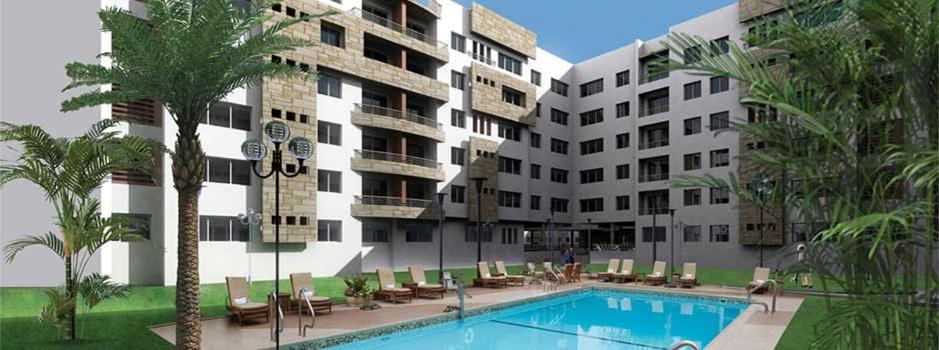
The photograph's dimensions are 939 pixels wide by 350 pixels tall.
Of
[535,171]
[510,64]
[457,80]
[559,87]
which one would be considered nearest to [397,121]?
[457,80]

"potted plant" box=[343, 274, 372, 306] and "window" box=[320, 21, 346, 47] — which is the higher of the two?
"window" box=[320, 21, 346, 47]

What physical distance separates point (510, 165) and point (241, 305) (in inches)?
1227

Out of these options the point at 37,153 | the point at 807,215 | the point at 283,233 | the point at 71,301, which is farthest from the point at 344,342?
the point at 283,233

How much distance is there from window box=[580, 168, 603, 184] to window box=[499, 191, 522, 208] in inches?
333

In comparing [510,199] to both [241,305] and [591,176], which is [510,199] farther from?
[241,305]

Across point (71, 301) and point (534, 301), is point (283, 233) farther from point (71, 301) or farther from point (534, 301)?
point (71, 301)

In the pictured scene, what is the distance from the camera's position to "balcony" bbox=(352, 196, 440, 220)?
31.6 m

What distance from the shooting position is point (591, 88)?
49781mm

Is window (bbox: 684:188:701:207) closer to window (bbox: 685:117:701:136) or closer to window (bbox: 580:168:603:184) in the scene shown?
window (bbox: 685:117:701:136)

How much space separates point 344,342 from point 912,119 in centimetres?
1151

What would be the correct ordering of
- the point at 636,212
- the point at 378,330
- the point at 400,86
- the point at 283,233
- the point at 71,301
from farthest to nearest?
the point at 636,212, the point at 400,86, the point at 283,233, the point at 378,330, the point at 71,301

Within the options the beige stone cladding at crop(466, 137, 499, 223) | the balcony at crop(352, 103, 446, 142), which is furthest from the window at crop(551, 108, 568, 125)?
the balcony at crop(352, 103, 446, 142)

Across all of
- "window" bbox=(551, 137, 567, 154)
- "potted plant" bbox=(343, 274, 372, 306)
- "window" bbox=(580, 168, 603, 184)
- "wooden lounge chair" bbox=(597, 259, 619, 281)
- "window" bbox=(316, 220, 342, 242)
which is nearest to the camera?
"potted plant" bbox=(343, 274, 372, 306)

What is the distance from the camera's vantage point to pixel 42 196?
18.8 metres
